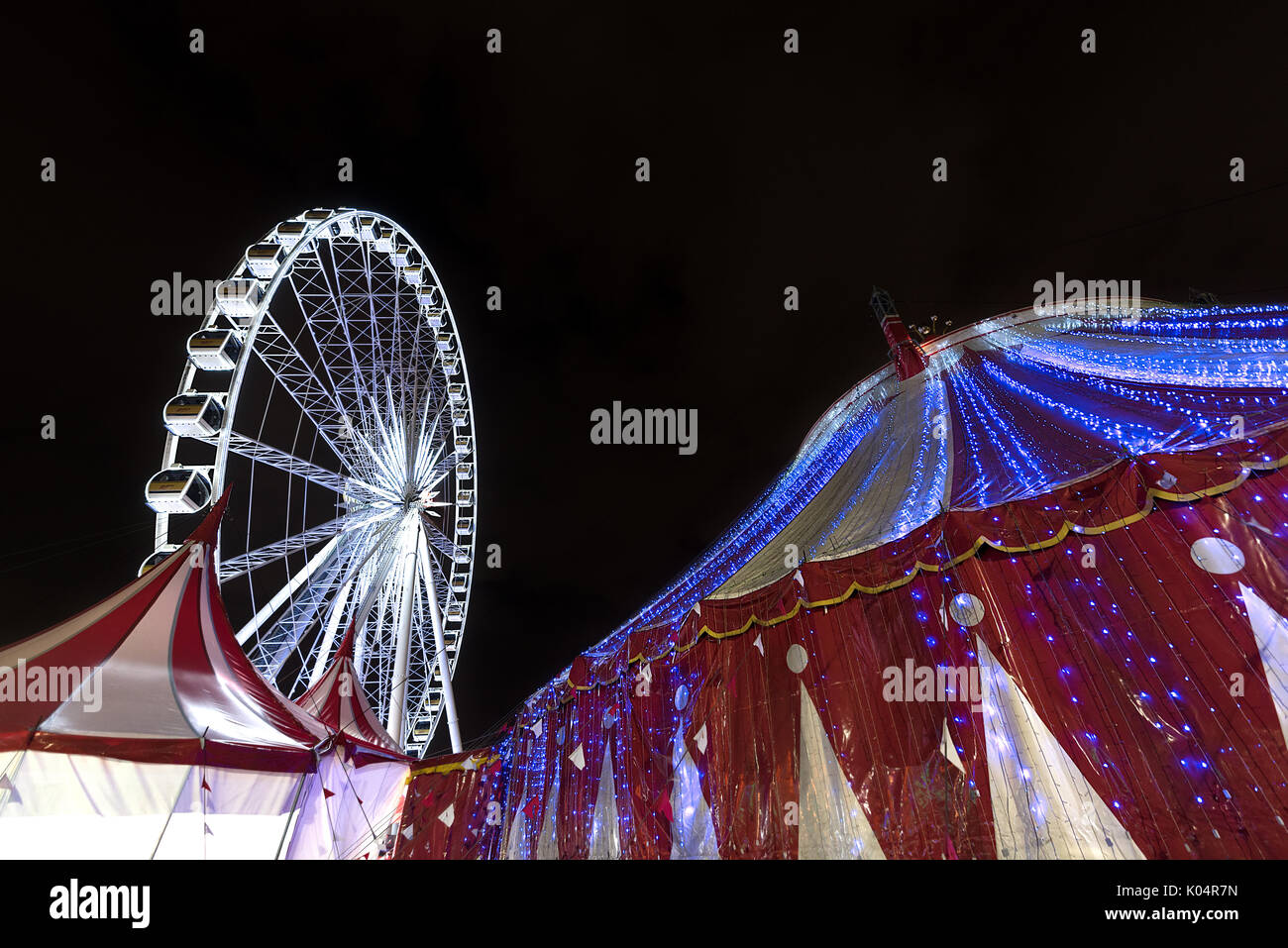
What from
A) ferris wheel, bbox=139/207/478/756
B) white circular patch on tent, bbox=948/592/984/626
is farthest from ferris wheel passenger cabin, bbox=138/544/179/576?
white circular patch on tent, bbox=948/592/984/626

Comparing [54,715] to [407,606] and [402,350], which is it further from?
[402,350]

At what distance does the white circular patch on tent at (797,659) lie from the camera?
14.5 ft

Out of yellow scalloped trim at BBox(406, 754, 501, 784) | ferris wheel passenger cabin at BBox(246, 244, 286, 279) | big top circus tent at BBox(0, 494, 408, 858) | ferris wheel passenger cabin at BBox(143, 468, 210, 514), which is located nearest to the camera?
big top circus tent at BBox(0, 494, 408, 858)

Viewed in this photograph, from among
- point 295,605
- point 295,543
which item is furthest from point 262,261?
point 295,605

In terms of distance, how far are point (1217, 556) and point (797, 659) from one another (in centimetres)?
230

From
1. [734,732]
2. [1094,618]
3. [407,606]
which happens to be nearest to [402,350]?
[407,606]

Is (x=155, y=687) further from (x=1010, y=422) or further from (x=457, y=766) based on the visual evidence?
(x=1010, y=422)

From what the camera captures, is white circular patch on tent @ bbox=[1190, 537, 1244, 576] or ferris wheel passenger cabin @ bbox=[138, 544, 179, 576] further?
ferris wheel passenger cabin @ bbox=[138, 544, 179, 576]

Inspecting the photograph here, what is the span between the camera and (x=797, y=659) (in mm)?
4441

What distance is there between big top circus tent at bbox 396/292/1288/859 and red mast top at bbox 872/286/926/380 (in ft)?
5.77

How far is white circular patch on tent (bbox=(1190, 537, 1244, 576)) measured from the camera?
10.2 feet

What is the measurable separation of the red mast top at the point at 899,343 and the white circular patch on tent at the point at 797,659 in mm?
4838

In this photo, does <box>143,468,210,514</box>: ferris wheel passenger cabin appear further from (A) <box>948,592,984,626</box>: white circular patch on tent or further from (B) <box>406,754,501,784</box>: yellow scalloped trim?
(A) <box>948,592,984,626</box>: white circular patch on tent
